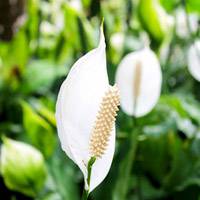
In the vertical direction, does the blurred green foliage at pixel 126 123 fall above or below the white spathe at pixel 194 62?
below

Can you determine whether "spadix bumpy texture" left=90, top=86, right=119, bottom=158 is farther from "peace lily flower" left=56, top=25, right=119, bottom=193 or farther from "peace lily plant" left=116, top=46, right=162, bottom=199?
"peace lily plant" left=116, top=46, right=162, bottom=199

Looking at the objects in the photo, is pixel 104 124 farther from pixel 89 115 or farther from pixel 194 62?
pixel 194 62

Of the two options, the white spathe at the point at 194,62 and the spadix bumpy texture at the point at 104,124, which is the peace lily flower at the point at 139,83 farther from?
the spadix bumpy texture at the point at 104,124

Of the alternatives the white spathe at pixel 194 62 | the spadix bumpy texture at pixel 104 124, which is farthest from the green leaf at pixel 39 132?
the spadix bumpy texture at pixel 104 124

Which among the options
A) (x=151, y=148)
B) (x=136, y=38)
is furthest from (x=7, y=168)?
(x=136, y=38)

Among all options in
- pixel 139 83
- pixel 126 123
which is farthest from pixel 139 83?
pixel 126 123

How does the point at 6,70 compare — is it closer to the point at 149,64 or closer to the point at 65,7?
the point at 65,7
